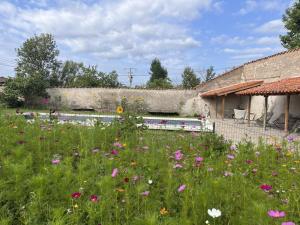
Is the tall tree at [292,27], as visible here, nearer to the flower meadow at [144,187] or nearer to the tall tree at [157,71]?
the tall tree at [157,71]

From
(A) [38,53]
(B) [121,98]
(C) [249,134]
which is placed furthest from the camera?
(A) [38,53]

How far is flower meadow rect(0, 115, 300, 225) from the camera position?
2404 mm

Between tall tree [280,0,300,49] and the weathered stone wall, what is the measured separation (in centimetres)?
1209

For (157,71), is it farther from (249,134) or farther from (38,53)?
(249,134)

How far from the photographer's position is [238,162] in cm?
392

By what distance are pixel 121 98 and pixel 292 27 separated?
Answer: 1837 cm

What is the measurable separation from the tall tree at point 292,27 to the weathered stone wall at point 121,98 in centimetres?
1209

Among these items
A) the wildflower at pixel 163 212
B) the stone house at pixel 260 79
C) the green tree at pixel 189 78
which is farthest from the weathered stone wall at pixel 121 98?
the wildflower at pixel 163 212

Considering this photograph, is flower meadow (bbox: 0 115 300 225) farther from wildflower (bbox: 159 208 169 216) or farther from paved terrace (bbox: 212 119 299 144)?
paved terrace (bbox: 212 119 299 144)

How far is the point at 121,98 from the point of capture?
2681 cm

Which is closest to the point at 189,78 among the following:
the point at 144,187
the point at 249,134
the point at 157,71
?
the point at 157,71

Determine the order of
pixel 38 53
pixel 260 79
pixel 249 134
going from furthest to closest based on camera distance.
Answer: pixel 38 53
pixel 260 79
pixel 249 134

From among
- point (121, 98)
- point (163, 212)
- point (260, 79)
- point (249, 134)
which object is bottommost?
point (249, 134)

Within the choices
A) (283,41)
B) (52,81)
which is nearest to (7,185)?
(283,41)
